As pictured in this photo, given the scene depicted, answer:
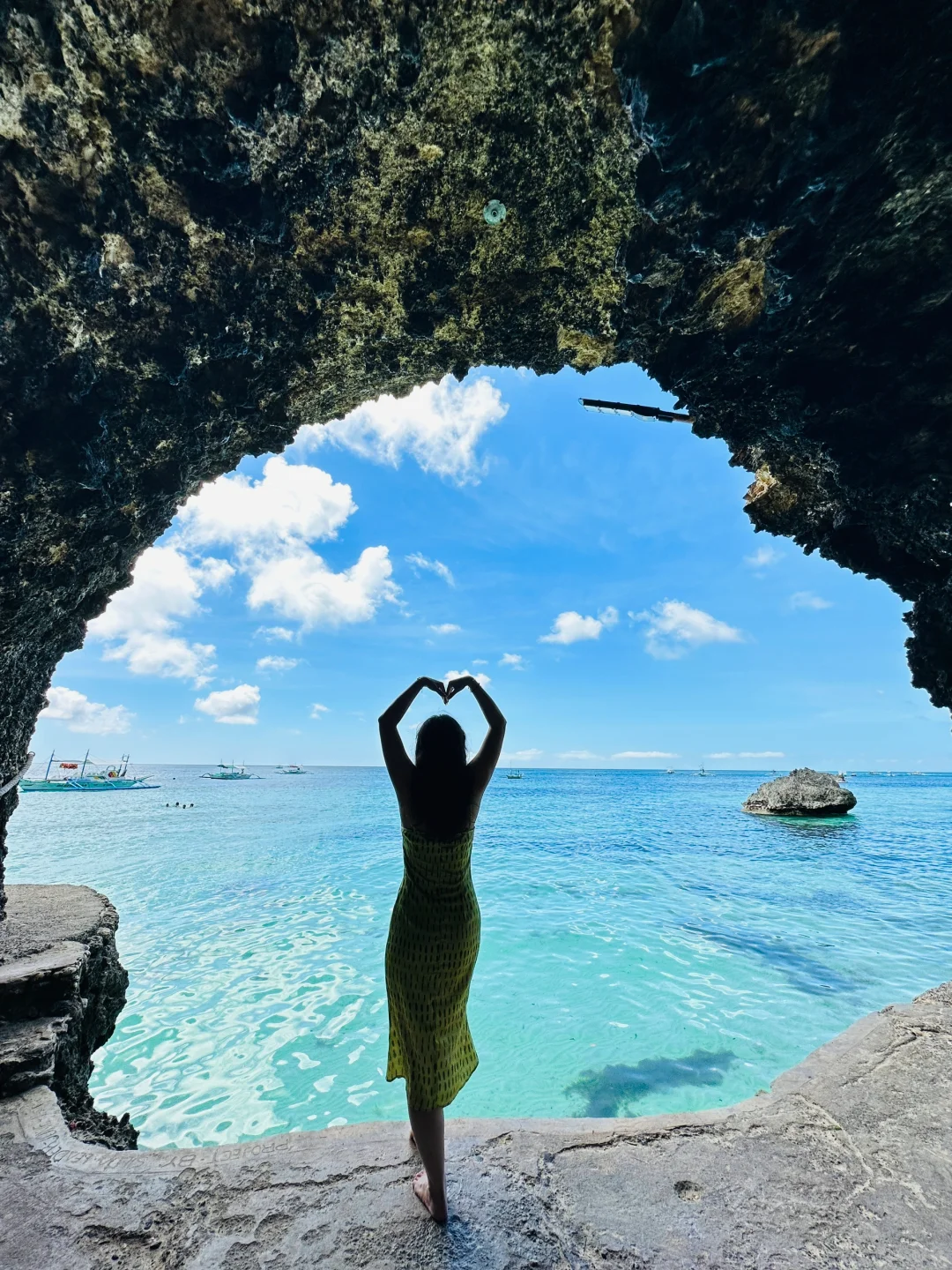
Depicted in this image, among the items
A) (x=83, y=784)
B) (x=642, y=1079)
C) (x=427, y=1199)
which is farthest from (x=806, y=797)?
(x=83, y=784)

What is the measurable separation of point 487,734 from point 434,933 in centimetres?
108

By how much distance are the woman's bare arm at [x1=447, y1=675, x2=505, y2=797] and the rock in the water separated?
3642cm

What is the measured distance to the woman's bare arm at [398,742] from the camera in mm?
2670

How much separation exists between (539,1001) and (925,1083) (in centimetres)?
615

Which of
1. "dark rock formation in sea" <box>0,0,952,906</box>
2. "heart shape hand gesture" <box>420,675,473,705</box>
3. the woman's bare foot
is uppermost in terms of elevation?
"dark rock formation in sea" <box>0,0,952,906</box>

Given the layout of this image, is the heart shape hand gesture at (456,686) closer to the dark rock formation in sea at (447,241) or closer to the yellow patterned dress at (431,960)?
the yellow patterned dress at (431,960)

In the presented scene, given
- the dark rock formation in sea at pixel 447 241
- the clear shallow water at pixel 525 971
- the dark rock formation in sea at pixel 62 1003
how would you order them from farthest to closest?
1. the clear shallow water at pixel 525 971
2. the dark rock formation in sea at pixel 62 1003
3. the dark rock formation in sea at pixel 447 241

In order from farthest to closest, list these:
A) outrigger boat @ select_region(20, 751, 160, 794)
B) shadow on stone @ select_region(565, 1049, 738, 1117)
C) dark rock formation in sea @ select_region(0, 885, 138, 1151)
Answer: outrigger boat @ select_region(20, 751, 160, 794) → shadow on stone @ select_region(565, 1049, 738, 1117) → dark rock formation in sea @ select_region(0, 885, 138, 1151)

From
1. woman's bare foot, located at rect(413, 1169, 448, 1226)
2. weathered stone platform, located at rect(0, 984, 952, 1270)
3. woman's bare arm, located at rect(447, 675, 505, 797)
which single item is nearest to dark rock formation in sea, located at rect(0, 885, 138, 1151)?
weathered stone platform, located at rect(0, 984, 952, 1270)

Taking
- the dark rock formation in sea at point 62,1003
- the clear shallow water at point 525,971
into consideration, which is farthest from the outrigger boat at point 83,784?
the dark rock formation in sea at point 62,1003

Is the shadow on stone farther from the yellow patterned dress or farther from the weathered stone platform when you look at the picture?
the yellow patterned dress

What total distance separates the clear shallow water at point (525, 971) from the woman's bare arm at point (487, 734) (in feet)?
19.3

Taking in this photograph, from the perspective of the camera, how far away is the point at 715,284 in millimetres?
5125

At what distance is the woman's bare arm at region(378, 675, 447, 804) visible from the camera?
2.67m
